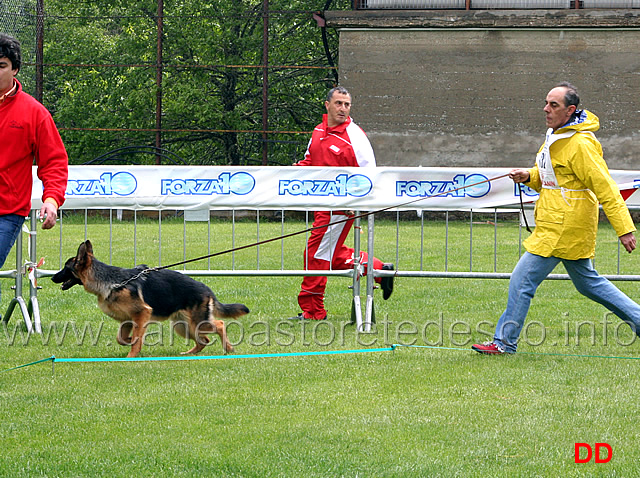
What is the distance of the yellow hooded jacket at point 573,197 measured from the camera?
6.22 m

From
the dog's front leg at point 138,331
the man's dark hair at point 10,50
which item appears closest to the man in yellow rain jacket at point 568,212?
the dog's front leg at point 138,331

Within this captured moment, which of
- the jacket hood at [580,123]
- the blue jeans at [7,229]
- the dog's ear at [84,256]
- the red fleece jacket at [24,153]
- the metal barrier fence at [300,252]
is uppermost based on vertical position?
the jacket hood at [580,123]

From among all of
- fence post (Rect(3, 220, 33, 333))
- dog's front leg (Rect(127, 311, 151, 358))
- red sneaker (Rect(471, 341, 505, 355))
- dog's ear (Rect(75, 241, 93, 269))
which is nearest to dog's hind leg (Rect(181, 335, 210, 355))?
dog's front leg (Rect(127, 311, 151, 358))

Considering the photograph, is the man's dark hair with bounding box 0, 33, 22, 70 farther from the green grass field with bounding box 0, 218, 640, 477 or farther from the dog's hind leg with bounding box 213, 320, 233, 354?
the dog's hind leg with bounding box 213, 320, 233, 354

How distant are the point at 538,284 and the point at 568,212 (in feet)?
1.98

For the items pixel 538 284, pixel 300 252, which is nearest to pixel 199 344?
pixel 538 284

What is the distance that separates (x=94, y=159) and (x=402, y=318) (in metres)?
21.4

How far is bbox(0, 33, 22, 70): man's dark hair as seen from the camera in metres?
5.04

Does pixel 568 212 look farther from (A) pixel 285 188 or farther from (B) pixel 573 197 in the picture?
(A) pixel 285 188

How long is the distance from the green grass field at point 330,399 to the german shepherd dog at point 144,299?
0.71ft

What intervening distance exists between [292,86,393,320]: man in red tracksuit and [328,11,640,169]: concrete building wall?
16.2m

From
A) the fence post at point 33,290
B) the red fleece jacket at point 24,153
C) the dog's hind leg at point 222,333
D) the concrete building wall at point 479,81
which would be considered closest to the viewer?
the red fleece jacket at point 24,153

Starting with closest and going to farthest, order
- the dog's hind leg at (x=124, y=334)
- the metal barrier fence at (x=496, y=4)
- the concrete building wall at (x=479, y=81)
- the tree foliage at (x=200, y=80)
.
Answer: the dog's hind leg at (x=124, y=334) → the metal barrier fence at (x=496, y=4) → the concrete building wall at (x=479, y=81) → the tree foliage at (x=200, y=80)

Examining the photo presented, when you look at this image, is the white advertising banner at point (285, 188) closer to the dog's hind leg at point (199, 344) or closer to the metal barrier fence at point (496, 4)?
the dog's hind leg at point (199, 344)
